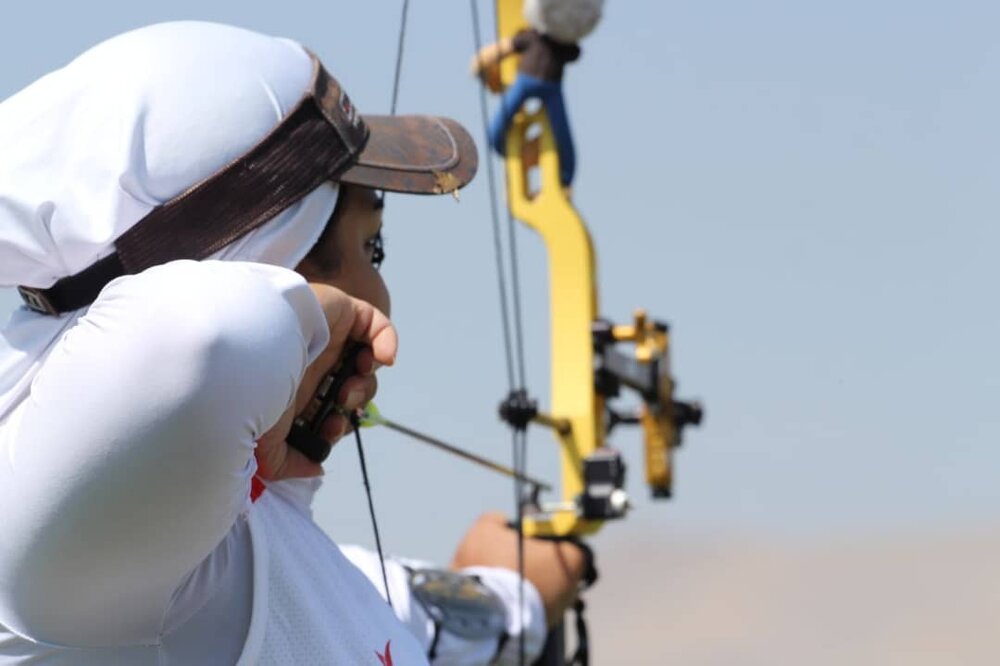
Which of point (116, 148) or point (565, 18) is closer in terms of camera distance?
point (116, 148)

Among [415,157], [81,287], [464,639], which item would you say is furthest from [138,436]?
[464,639]

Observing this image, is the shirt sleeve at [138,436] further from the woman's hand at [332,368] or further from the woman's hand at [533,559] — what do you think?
the woman's hand at [533,559]

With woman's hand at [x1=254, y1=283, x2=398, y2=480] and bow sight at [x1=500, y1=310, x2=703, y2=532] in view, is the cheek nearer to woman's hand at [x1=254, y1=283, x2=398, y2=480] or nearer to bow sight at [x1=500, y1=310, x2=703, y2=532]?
woman's hand at [x1=254, y1=283, x2=398, y2=480]

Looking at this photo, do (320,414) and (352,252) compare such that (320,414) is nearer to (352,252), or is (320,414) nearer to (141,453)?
(352,252)

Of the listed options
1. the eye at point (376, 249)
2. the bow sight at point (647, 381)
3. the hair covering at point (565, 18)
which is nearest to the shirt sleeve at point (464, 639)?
the eye at point (376, 249)

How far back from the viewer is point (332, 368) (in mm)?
1214

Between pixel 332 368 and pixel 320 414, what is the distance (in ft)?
0.22

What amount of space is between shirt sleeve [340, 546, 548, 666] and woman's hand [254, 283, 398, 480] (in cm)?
55

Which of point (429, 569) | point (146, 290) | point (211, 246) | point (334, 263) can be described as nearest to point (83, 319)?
point (146, 290)

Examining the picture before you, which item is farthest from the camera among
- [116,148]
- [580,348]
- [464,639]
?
[580,348]

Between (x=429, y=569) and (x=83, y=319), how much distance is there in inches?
55.7

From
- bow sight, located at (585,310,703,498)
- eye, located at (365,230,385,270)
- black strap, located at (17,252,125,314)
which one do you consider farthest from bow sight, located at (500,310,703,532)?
black strap, located at (17,252,125,314)

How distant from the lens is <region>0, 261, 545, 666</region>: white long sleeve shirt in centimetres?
92

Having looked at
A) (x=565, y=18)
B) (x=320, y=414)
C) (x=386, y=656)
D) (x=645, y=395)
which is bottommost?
(x=645, y=395)
